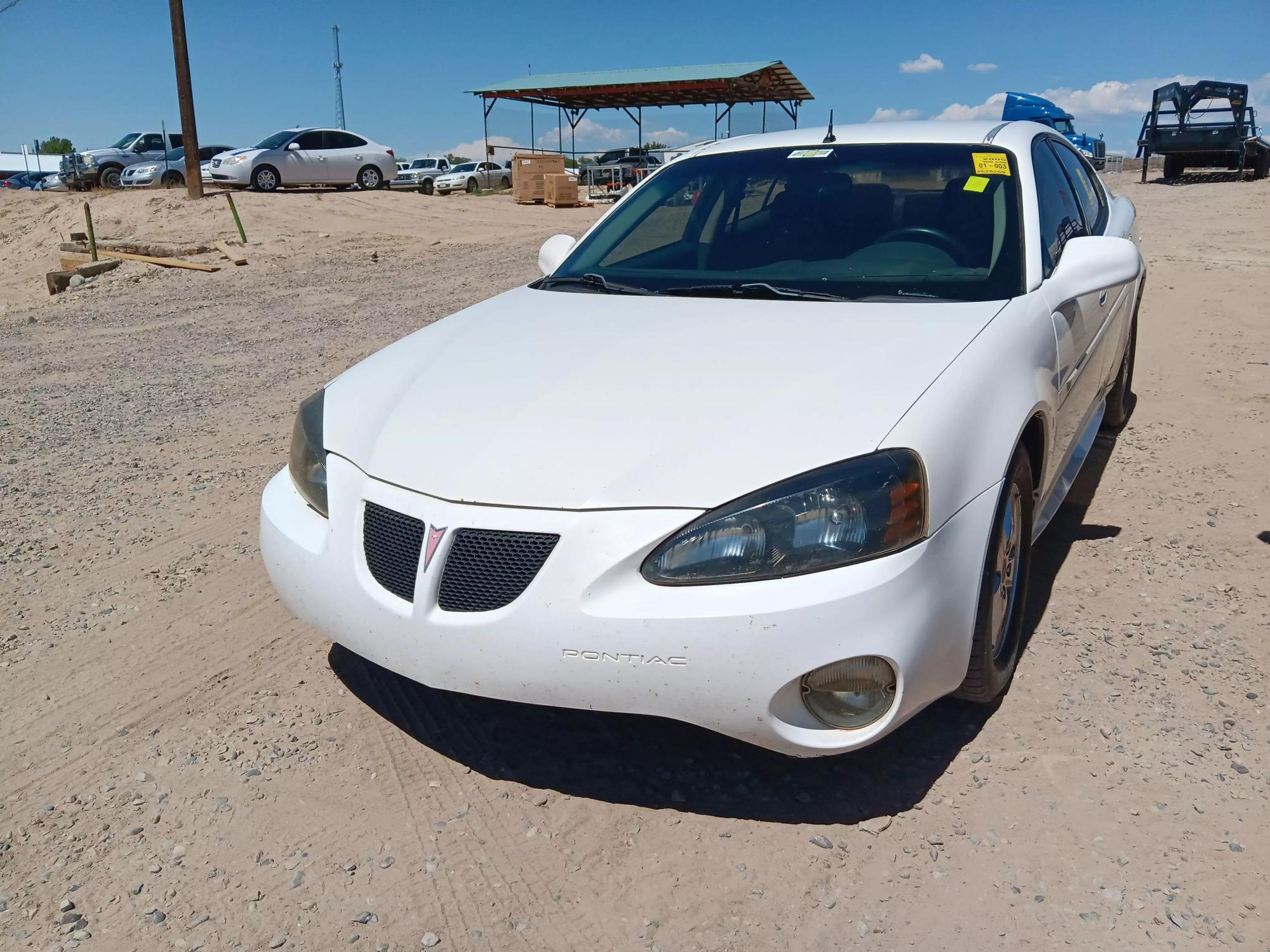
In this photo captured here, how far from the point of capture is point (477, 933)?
6.84ft

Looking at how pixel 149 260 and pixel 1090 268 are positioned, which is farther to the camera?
pixel 149 260

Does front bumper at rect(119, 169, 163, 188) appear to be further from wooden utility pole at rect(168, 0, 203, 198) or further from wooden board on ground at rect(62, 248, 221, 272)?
wooden board on ground at rect(62, 248, 221, 272)

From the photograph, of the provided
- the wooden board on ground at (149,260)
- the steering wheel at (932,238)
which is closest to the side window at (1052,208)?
the steering wheel at (932,238)

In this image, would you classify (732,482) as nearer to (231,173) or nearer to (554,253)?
(554,253)

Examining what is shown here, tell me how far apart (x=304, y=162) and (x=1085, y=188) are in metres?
21.5

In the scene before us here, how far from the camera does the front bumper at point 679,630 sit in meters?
2.08

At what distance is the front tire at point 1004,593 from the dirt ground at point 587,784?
15 cm

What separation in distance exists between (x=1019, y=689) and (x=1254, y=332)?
19.0 feet

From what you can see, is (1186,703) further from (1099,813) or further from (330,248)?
(330,248)

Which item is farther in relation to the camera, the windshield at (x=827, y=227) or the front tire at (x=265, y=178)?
the front tire at (x=265, y=178)

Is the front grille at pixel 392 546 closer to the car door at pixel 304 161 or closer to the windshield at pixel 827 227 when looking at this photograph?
the windshield at pixel 827 227

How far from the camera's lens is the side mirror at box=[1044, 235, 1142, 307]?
3.09 m

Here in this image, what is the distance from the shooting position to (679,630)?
2082 mm

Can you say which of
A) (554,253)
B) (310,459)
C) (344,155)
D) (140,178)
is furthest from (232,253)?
(140,178)
